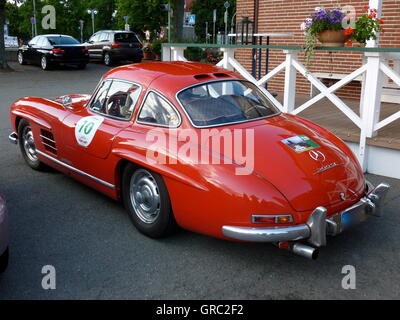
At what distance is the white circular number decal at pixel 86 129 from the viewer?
485 centimetres

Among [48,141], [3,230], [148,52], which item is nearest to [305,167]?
[3,230]

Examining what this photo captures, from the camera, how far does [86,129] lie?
494 cm

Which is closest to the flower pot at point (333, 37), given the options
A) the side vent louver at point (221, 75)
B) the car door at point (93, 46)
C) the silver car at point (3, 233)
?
the side vent louver at point (221, 75)

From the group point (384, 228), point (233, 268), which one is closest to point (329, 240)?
point (384, 228)

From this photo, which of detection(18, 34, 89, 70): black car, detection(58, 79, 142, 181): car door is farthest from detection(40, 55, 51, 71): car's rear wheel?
detection(58, 79, 142, 181): car door

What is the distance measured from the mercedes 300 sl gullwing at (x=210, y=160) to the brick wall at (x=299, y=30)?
228 inches

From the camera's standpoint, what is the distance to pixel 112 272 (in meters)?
3.72

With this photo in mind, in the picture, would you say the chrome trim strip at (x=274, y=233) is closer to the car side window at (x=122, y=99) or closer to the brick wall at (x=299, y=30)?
the car side window at (x=122, y=99)

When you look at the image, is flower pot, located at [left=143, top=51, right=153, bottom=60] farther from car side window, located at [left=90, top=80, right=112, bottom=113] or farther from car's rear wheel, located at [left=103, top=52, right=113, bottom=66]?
car side window, located at [left=90, top=80, right=112, bottom=113]

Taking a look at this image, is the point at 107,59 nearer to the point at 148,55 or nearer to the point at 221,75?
the point at 148,55

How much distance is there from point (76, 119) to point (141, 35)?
48.1 metres

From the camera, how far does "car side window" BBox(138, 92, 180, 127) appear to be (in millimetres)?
4246

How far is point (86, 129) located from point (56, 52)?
1671 cm
